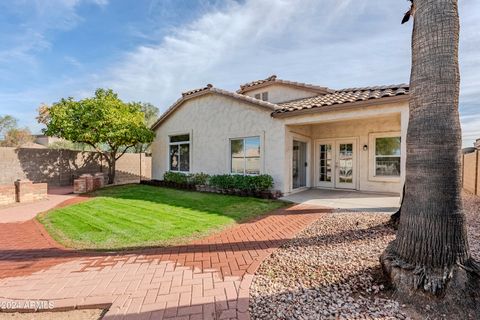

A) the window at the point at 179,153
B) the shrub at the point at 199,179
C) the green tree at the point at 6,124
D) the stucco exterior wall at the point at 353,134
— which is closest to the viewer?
the stucco exterior wall at the point at 353,134

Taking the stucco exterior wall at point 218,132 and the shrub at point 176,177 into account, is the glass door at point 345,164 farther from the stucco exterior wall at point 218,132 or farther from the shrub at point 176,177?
the shrub at point 176,177

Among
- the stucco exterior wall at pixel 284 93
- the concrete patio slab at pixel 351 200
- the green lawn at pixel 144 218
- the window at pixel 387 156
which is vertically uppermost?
the stucco exterior wall at pixel 284 93

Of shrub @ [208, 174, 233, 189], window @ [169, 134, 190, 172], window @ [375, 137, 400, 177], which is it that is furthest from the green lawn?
window @ [375, 137, 400, 177]

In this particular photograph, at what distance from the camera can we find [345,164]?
40.5ft

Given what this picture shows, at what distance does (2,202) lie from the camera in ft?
32.3

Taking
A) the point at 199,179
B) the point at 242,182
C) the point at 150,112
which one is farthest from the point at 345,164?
the point at 150,112

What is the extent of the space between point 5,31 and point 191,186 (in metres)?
11.0

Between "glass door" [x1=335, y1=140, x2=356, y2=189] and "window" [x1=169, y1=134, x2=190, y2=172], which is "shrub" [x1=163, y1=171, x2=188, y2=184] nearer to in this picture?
"window" [x1=169, y1=134, x2=190, y2=172]

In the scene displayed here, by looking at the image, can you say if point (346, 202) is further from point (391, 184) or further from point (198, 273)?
point (198, 273)

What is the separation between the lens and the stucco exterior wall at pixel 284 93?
13.9 m

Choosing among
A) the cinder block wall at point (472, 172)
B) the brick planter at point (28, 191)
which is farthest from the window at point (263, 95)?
the brick planter at point (28, 191)

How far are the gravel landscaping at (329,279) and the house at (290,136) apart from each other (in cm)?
510

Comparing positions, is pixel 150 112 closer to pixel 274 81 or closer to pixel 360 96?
pixel 274 81

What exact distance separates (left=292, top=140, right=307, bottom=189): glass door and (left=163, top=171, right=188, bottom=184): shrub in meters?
6.24
